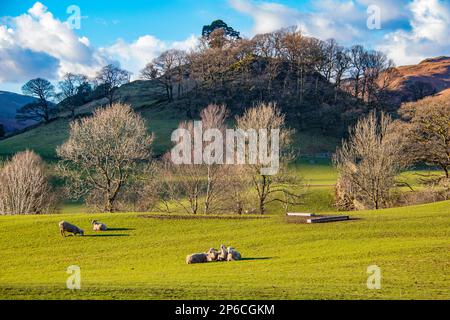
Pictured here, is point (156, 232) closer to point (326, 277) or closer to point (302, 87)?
point (326, 277)

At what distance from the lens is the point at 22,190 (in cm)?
6150

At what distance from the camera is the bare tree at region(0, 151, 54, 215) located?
61031 millimetres

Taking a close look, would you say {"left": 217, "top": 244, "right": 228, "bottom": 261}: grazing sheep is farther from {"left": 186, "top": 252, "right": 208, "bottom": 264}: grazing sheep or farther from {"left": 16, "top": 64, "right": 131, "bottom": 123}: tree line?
{"left": 16, "top": 64, "right": 131, "bottom": 123}: tree line

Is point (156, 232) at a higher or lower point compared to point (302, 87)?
lower

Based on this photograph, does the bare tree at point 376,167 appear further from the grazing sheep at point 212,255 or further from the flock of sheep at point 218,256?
the grazing sheep at point 212,255

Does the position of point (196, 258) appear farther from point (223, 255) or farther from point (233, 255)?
point (233, 255)

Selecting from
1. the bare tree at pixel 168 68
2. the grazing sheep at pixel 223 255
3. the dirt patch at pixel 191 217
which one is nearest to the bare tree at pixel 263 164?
the dirt patch at pixel 191 217

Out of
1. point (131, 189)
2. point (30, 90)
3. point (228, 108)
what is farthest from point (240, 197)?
point (30, 90)

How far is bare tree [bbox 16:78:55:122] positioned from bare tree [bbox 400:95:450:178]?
104 meters

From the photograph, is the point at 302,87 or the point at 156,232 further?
the point at 302,87

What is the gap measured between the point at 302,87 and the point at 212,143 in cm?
7866

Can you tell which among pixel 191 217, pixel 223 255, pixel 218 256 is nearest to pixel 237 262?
pixel 223 255

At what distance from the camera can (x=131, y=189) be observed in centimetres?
6097

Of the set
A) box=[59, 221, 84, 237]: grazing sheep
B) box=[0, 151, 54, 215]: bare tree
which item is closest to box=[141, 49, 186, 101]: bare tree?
box=[0, 151, 54, 215]: bare tree
